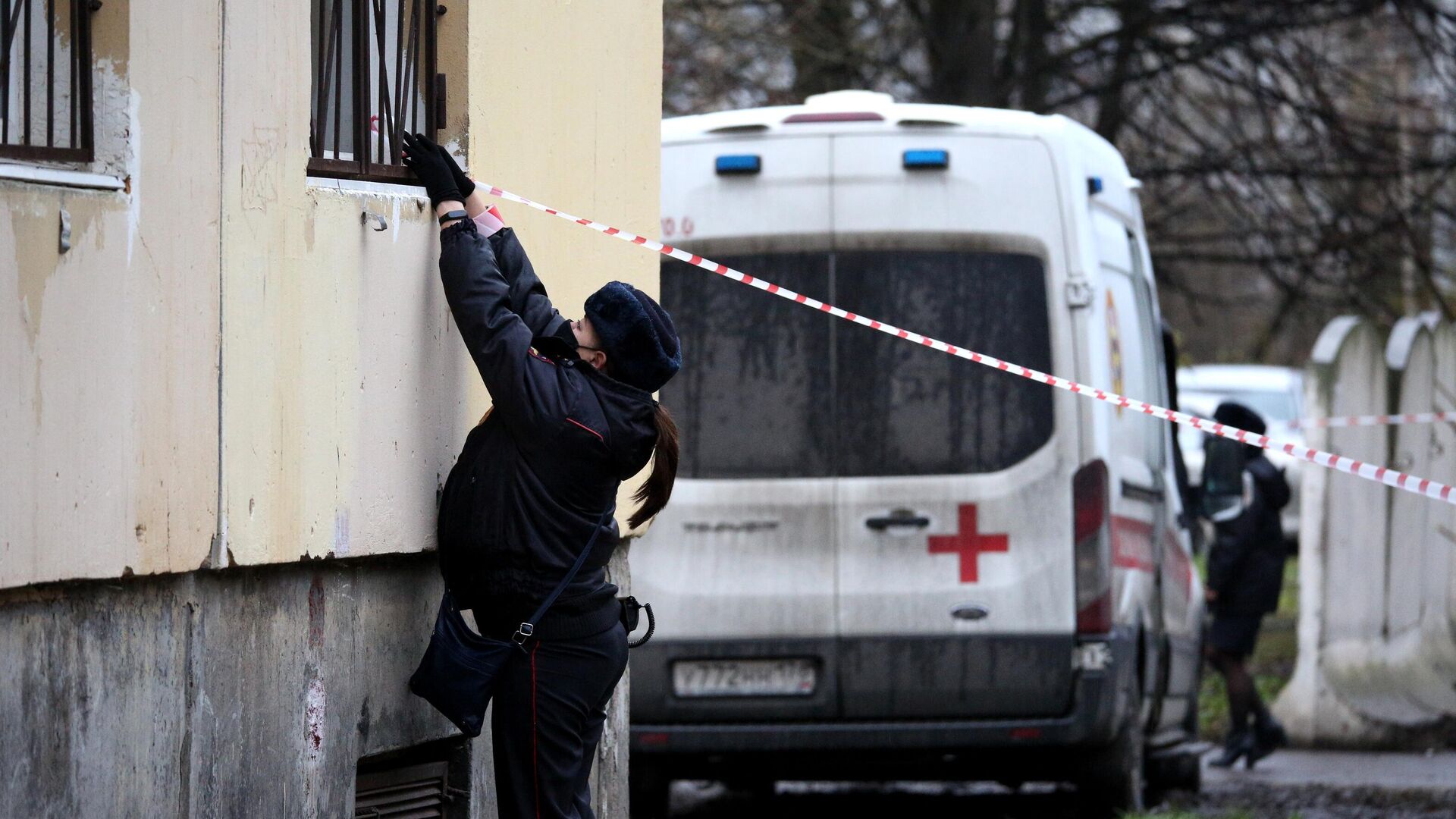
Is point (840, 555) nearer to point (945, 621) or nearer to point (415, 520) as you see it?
point (945, 621)

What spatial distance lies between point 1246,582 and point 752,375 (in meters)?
3.99

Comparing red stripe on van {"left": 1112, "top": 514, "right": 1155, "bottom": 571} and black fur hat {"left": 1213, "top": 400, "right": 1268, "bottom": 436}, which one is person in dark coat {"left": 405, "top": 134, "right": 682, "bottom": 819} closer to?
red stripe on van {"left": 1112, "top": 514, "right": 1155, "bottom": 571}

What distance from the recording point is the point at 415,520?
190 inches

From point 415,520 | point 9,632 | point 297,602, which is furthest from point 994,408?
point 9,632

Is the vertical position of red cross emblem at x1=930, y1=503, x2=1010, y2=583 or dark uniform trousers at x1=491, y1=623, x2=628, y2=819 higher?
red cross emblem at x1=930, y1=503, x2=1010, y2=583

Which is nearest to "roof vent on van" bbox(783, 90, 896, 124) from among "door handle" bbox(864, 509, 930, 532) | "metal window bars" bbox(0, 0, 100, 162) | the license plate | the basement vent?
"door handle" bbox(864, 509, 930, 532)

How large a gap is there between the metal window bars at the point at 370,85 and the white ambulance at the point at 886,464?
232 cm

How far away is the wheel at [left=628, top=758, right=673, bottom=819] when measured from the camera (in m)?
7.65

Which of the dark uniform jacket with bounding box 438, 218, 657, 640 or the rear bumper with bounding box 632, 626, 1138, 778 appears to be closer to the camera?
the dark uniform jacket with bounding box 438, 218, 657, 640

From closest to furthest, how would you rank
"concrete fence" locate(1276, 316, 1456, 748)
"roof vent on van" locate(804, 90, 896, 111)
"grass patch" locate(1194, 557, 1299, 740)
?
"roof vent on van" locate(804, 90, 896, 111) < "concrete fence" locate(1276, 316, 1456, 748) < "grass patch" locate(1194, 557, 1299, 740)

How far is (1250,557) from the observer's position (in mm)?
10094

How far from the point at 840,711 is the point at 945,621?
0.48 m

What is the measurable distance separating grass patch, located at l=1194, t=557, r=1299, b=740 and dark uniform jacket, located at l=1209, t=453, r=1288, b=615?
438 millimetres

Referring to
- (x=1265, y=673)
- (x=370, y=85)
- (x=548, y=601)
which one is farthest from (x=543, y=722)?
(x=1265, y=673)
